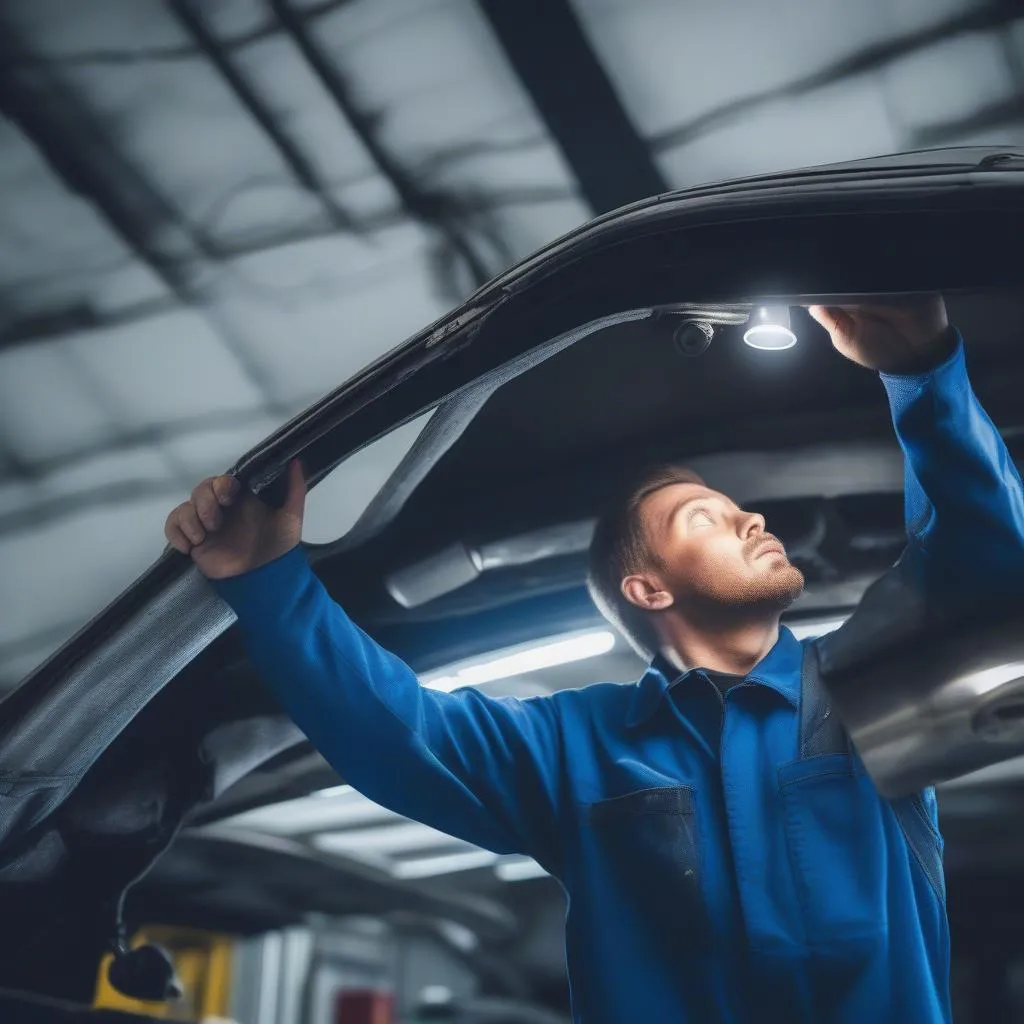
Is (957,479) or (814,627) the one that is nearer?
(957,479)

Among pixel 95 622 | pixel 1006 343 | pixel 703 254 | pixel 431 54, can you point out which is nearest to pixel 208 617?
pixel 95 622

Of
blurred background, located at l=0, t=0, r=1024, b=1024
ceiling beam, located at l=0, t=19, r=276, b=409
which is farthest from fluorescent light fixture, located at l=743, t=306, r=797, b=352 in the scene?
ceiling beam, located at l=0, t=19, r=276, b=409

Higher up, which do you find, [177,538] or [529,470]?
[529,470]

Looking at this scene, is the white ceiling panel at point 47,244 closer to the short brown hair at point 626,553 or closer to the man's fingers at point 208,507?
the man's fingers at point 208,507

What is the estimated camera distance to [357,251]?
2.87m

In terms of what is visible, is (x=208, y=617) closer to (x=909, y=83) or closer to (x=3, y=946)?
(x=3, y=946)

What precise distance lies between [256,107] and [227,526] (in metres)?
1.74

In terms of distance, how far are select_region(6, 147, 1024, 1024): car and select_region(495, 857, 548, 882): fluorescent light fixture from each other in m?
2.91

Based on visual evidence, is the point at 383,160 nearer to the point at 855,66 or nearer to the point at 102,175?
the point at 102,175

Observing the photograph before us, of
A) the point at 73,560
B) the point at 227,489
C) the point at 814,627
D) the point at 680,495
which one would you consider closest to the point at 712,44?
the point at 680,495

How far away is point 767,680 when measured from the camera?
1.34 metres

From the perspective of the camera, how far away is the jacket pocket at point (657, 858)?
119 cm

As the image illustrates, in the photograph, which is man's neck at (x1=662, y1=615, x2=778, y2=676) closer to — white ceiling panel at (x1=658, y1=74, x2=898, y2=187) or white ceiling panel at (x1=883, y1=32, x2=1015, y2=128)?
white ceiling panel at (x1=658, y1=74, x2=898, y2=187)

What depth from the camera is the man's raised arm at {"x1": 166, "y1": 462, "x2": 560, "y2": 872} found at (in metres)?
1.28
